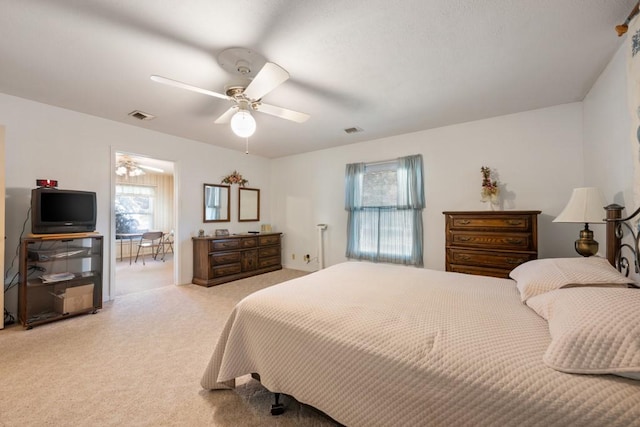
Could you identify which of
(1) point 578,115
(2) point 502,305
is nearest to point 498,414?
(2) point 502,305

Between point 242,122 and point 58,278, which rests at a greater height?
point 242,122

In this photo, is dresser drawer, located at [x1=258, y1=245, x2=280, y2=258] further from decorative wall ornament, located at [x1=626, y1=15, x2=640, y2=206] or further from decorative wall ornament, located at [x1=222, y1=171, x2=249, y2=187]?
decorative wall ornament, located at [x1=626, y1=15, x2=640, y2=206]

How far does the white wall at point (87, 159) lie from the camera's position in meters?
2.78

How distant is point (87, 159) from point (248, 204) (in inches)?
101

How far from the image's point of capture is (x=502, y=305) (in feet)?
4.74

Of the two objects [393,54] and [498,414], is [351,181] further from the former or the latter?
[498,414]

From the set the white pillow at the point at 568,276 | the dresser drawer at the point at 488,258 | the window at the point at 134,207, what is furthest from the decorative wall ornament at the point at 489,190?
the window at the point at 134,207

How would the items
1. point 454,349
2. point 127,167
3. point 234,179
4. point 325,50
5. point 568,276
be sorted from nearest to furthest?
1. point 454,349
2. point 568,276
3. point 325,50
4. point 234,179
5. point 127,167

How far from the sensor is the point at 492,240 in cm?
290

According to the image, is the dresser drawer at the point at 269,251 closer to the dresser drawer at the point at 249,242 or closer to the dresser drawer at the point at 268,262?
the dresser drawer at the point at 268,262

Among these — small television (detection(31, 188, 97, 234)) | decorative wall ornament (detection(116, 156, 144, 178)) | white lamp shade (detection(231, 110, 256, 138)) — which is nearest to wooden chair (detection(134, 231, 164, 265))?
decorative wall ornament (detection(116, 156, 144, 178))

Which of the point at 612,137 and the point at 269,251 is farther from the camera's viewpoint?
the point at 269,251

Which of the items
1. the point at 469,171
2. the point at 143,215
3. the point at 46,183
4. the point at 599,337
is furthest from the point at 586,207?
the point at 143,215

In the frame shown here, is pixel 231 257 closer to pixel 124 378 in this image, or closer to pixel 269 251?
pixel 269 251
